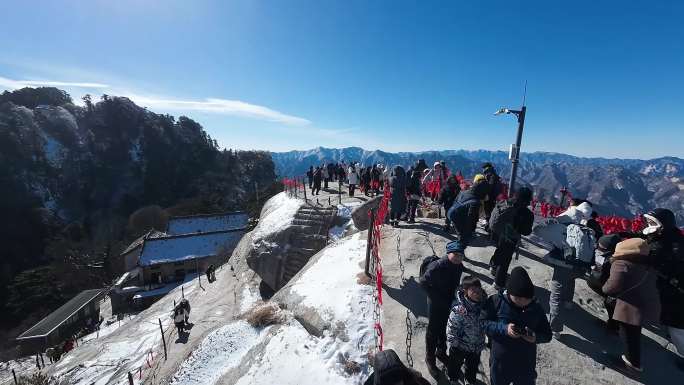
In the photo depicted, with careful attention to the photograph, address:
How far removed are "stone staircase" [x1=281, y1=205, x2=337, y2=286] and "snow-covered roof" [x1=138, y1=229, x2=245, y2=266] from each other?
21531 millimetres

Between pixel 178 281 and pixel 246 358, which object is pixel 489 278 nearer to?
pixel 246 358

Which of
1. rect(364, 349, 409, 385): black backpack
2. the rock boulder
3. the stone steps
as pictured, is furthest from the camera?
the stone steps

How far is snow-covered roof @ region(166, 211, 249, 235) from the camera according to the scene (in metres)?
43.0

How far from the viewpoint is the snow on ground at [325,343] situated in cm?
602

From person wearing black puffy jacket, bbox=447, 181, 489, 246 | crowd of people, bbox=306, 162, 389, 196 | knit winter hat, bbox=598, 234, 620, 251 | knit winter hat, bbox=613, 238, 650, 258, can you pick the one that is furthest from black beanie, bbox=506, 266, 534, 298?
crowd of people, bbox=306, 162, 389, 196

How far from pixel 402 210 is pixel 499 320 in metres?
8.06

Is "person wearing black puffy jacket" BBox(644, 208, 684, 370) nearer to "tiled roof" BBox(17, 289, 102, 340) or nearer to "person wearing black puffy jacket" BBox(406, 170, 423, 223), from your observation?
"person wearing black puffy jacket" BBox(406, 170, 423, 223)

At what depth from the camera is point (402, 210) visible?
1153 cm

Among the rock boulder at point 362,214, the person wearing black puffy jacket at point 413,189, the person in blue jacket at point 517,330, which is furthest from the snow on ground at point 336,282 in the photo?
the rock boulder at point 362,214

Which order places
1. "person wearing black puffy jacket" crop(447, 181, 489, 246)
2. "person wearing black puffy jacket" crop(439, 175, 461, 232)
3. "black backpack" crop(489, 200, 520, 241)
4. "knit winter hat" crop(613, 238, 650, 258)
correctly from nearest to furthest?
"knit winter hat" crop(613, 238, 650, 258) < "black backpack" crop(489, 200, 520, 241) < "person wearing black puffy jacket" crop(447, 181, 489, 246) < "person wearing black puffy jacket" crop(439, 175, 461, 232)

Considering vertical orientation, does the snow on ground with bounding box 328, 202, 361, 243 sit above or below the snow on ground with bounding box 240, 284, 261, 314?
above

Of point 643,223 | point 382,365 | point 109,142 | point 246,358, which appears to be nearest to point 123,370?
point 246,358

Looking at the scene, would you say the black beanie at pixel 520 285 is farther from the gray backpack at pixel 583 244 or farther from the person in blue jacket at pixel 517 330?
the gray backpack at pixel 583 244

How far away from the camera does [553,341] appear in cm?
551
